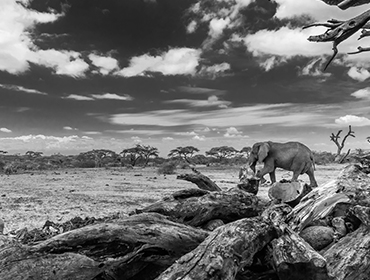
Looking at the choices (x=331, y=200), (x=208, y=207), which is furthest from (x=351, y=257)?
(x=208, y=207)

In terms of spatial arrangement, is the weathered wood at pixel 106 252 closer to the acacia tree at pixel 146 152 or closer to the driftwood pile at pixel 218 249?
the driftwood pile at pixel 218 249

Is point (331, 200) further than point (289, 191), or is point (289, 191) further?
point (289, 191)

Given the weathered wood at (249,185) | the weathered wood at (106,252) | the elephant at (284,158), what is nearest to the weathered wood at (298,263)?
the weathered wood at (106,252)

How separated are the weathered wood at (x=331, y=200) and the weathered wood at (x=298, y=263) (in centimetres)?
84

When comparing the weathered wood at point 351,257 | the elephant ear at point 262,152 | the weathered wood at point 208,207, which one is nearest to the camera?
the weathered wood at point 351,257

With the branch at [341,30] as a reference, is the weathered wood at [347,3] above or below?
above

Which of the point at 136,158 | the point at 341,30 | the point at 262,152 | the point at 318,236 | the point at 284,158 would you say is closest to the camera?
the point at 318,236

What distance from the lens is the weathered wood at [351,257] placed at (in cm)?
273

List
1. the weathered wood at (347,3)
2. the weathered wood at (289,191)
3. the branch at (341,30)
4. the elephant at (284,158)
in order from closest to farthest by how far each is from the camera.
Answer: the weathered wood at (289,191)
the weathered wood at (347,3)
the branch at (341,30)
the elephant at (284,158)

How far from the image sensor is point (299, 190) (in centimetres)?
497

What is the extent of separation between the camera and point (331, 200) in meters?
3.62

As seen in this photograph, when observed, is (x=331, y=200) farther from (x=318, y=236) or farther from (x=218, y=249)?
(x=218, y=249)

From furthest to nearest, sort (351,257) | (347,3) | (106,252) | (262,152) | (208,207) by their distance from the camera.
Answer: (262,152) → (347,3) → (208,207) → (351,257) → (106,252)

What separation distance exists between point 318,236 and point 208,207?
1245 mm
